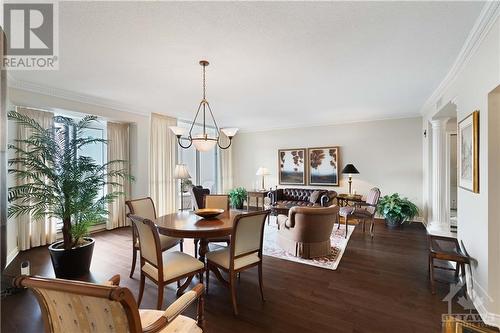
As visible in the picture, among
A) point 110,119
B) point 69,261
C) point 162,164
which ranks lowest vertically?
point 69,261

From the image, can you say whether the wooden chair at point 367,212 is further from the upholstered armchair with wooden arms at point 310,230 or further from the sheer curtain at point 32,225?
the sheer curtain at point 32,225

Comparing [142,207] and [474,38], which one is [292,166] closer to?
[142,207]

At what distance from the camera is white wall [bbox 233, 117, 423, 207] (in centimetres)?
578

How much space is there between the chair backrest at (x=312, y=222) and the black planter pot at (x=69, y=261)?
9.84 ft

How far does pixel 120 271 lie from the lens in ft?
10.4

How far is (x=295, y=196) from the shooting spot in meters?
6.84

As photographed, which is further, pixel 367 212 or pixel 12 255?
pixel 367 212

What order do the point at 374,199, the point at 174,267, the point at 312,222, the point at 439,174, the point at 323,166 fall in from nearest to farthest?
the point at 174,267 < the point at 312,222 < the point at 439,174 < the point at 374,199 < the point at 323,166

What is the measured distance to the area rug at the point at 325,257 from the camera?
342 cm

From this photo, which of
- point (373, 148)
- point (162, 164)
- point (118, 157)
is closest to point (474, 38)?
point (373, 148)

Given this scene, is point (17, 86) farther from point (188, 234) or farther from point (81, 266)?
point (188, 234)

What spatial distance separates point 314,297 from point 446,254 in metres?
1.54

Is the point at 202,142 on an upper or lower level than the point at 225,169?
upper

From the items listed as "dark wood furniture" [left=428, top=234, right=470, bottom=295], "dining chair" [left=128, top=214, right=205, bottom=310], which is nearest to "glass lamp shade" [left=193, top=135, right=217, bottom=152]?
"dining chair" [left=128, top=214, right=205, bottom=310]
